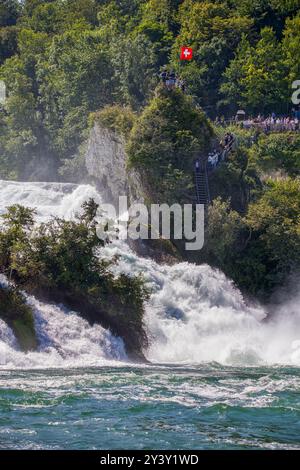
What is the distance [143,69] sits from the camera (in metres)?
97.8

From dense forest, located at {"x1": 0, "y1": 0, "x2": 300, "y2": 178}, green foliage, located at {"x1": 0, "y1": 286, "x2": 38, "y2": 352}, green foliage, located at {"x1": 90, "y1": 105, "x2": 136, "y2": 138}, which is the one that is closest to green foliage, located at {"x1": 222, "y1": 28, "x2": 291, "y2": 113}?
dense forest, located at {"x1": 0, "y1": 0, "x2": 300, "y2": 178}

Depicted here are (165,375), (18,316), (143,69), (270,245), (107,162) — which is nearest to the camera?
(165,375)

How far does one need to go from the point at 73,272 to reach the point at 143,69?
1798 inches

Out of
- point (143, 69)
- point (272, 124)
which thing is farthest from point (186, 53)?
point (272, 124)

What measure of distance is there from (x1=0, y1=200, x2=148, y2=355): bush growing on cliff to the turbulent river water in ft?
3.09

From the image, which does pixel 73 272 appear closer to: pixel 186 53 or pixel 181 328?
pixel 181 328

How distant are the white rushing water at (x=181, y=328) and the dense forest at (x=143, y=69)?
24470mm

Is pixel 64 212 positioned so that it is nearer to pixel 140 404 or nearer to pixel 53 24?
pixel 140 404

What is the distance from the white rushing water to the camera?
51188mm

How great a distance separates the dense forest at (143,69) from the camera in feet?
309

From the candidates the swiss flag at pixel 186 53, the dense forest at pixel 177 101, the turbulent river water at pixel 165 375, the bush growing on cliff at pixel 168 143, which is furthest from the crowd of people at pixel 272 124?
the turbulent river water at pixel 165 375

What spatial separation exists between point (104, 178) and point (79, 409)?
40.1 metres

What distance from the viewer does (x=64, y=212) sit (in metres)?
74.0

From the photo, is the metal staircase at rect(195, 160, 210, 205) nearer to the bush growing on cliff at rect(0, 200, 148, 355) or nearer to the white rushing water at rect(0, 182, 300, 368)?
the white rushing water at rect(0, 182, 300, 368)
